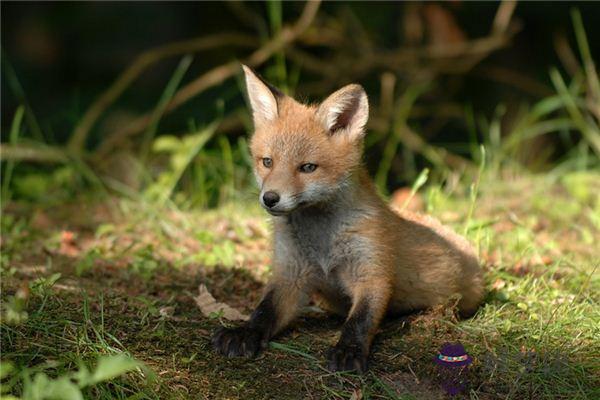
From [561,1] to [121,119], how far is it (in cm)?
584

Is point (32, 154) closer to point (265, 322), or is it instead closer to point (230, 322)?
point (230, 322)

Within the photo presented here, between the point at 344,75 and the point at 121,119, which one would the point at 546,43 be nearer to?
the point at 344,75

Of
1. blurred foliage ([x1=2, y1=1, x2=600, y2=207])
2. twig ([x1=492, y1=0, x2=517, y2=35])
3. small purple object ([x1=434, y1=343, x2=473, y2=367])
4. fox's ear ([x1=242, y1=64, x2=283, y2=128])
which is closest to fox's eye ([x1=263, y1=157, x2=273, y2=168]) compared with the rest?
fox's ear ([x1=242, y1=64, x2=283, y2=128])

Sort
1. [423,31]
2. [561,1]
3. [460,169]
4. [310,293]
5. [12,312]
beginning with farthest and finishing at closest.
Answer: [561,1], [423,31], [460,169], [310,293], [12,312]

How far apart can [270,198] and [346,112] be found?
2.23 ft

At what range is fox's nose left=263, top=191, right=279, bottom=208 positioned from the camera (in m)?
3.52

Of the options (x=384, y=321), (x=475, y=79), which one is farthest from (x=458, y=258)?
(x=475, y=79)

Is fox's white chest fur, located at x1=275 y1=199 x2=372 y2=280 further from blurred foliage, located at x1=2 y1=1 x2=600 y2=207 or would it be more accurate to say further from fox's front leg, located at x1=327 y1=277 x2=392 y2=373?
blurred foliage, located at x1=2 y1=1 x2=600 y2=207

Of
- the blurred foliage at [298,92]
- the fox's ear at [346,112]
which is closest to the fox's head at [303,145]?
the fox's ear at [346,112]

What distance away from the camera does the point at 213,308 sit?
13.3 feet

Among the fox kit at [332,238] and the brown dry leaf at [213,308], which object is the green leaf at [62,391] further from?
the brown dry leaf at [213,308]

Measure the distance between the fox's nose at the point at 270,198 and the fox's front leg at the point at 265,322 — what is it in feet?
1.73

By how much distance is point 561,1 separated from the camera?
9.78 m

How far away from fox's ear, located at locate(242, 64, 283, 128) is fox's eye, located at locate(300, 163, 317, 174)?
40cm
